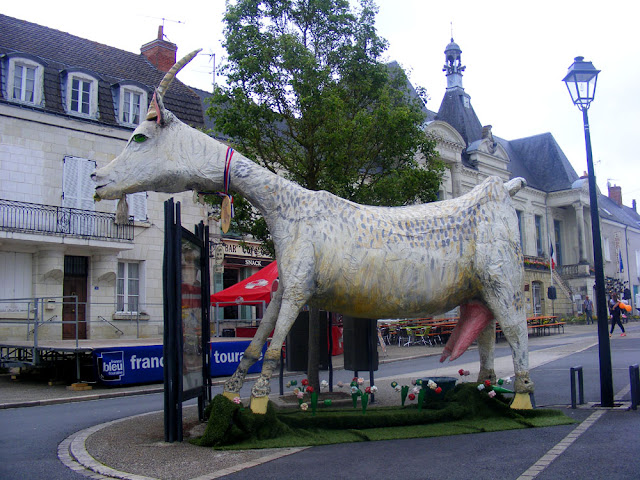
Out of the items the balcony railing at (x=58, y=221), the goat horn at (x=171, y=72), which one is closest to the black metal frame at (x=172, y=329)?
the goat horn at (x=171, y=72)

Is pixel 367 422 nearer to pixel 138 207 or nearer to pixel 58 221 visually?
pixel 58 221

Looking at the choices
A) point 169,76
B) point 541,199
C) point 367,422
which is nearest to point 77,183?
point 169,76

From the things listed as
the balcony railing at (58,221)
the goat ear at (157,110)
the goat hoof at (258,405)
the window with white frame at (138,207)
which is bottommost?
the goat hoof at (258,405)

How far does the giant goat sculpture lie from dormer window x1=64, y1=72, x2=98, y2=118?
595 inches

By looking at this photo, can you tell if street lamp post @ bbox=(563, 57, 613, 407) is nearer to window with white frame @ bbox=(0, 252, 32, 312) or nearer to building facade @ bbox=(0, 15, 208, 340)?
building facade @ bbox=(0, 15, 208, 340)

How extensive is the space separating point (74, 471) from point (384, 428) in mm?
3082

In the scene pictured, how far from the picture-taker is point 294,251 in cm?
652

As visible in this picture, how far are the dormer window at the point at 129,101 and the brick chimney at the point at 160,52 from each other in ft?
12.7

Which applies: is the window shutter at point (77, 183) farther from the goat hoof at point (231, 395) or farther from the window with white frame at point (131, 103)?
the goat hoof at point (231, 395)

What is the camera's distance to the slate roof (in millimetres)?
19594

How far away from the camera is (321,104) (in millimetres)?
10742

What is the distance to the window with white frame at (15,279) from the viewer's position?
18.5m

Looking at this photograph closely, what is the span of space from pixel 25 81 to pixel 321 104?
12440 mm

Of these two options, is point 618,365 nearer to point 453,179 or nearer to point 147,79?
point 147,79
